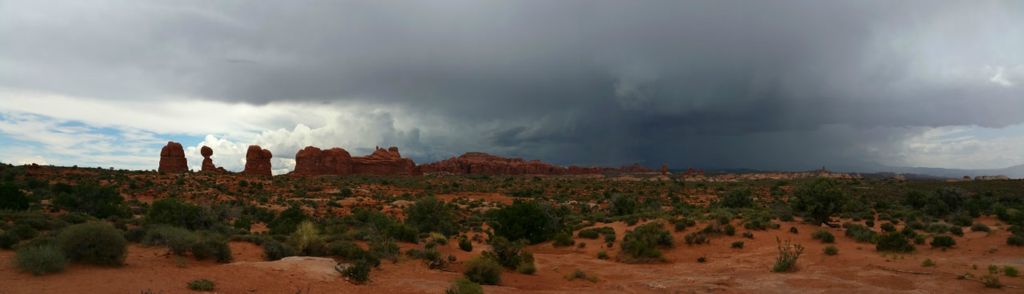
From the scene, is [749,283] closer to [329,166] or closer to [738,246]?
[738,246]

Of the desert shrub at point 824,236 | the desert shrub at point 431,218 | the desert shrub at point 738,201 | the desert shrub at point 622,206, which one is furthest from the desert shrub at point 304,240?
the desert shrub at point 738,201

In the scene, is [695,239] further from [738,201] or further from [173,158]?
[173,158]

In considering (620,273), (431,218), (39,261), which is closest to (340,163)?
(431,218)

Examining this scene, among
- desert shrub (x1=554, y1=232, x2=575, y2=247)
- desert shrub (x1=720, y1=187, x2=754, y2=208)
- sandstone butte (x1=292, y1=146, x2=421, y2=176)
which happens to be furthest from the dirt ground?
sandstone butte (x1=292, y1=146, x2=421, y2=176)

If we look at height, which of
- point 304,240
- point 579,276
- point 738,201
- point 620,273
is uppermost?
point 738,201

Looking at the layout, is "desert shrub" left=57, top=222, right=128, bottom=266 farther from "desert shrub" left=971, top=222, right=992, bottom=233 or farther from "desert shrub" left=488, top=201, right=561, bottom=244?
"desert shrub" left=971, top=222, right=992, bottom=233

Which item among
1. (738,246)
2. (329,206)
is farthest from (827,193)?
(329,206)

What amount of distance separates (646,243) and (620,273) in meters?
3.60

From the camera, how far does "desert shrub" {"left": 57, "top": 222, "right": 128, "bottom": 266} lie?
11.1 meters

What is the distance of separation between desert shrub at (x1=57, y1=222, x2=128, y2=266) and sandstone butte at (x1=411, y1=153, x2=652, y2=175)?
117703mm

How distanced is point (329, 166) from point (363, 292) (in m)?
96.5

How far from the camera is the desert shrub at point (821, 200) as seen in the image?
24.2m

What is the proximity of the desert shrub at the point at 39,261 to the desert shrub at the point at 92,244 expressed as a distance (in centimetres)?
67

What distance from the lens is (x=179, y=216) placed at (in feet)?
66.6
